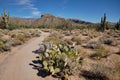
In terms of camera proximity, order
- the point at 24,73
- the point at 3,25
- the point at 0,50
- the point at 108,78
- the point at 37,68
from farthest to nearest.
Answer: the point at 3,25, the point at 0,50, the point at 37,68, the point at 24,73, the point at 108,78

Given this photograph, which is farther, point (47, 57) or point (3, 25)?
point (3, 25)

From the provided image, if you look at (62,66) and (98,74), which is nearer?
(98,74)

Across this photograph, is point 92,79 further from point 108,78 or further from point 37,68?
point 37,68

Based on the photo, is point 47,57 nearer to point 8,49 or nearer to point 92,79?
point 92,79

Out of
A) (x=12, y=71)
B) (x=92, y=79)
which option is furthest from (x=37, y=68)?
(x=92, y=79)

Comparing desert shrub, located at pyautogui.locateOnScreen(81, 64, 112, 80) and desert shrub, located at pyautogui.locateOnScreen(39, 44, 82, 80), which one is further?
desert shrub, located at pyautogui.locateOnScreen(39, 44, 82, 80)

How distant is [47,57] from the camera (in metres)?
8.32

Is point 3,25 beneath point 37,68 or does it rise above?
above

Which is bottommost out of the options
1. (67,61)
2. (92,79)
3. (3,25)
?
(92,79)

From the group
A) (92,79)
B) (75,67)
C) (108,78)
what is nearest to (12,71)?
(75,67)

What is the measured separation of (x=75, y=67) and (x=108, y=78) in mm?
1698

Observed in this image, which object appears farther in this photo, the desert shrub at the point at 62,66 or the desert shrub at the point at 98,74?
the desert shrub at the point at 62,66

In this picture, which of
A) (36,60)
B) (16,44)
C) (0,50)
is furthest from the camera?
(16,44)

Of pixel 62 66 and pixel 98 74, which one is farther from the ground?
pixel 62 66
